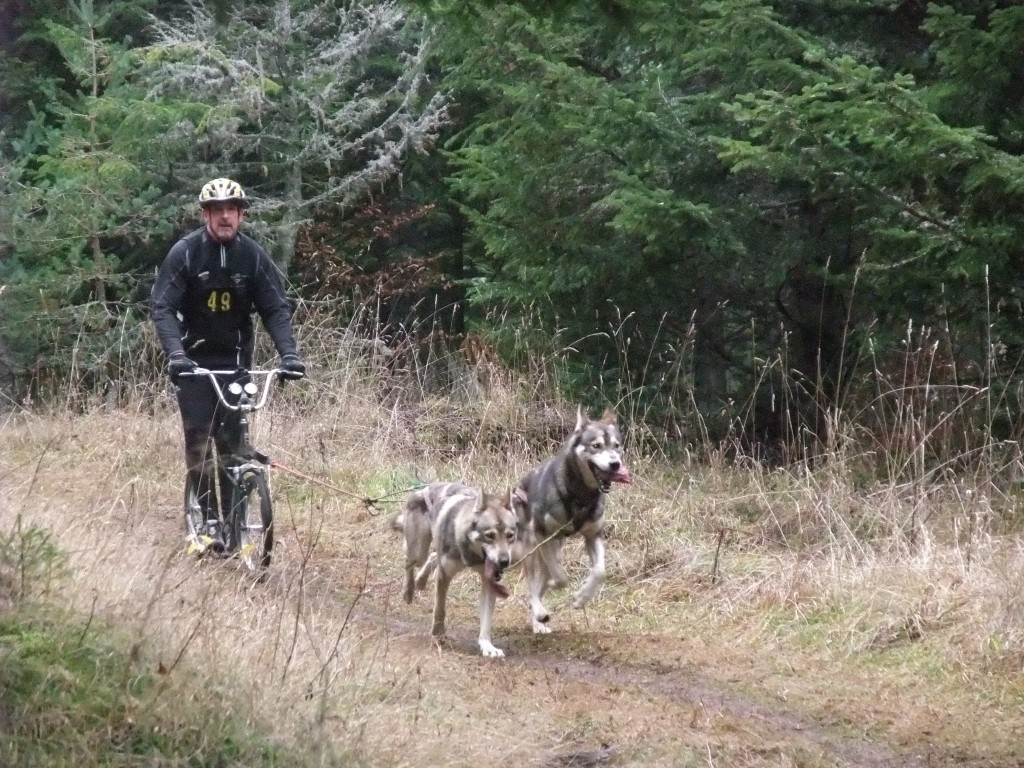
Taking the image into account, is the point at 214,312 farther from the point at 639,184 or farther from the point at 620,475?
the point at 639,184

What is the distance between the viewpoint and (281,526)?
34.0 ft

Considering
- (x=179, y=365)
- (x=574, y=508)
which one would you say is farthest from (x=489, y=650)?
(x=179, y=365)

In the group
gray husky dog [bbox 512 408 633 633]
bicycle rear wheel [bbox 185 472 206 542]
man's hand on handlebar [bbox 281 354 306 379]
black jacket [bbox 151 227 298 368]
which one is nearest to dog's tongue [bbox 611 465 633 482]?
gray husky dog [bbox 512 408 633 633]

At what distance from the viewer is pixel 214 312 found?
7832 millimetres

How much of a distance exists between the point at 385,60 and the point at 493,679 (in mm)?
14716

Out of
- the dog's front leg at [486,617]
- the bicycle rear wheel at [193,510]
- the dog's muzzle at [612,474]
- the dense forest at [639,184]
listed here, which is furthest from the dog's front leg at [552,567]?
the dense forest at [639,184]

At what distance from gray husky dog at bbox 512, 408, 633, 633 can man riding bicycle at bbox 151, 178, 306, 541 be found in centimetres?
168

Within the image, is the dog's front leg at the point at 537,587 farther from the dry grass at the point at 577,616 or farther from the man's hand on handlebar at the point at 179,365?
the man's hand on handlebar at the point at 179,365

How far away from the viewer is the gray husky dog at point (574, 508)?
25.6 feet

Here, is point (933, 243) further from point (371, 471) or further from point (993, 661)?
point (371, 471)

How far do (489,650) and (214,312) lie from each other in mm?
2577

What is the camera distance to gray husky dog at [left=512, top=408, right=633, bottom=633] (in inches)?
307

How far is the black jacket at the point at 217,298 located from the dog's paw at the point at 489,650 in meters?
2.08

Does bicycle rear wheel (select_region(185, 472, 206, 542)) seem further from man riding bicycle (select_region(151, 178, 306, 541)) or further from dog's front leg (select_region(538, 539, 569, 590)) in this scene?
dog's front leg (select_region(538, 539, 569, 590))
